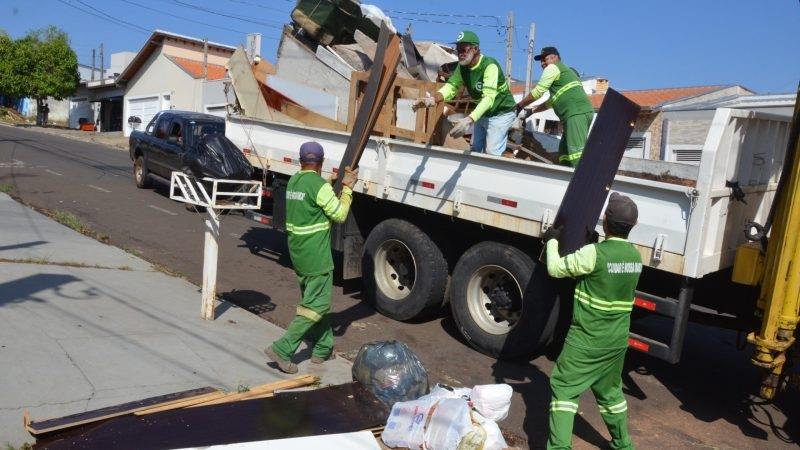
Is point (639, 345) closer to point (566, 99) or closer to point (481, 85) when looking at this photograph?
point (566, 99)

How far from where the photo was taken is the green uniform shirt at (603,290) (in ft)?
13.1

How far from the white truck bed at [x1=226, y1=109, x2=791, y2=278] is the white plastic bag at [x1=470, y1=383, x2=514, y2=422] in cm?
167

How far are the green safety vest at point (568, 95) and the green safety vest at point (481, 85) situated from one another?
438 millimetres

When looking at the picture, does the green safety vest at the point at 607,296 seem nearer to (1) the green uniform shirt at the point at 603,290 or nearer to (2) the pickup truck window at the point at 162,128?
(1) the green uniform shirt at the point at 603,290

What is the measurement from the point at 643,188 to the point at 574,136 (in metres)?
1.51

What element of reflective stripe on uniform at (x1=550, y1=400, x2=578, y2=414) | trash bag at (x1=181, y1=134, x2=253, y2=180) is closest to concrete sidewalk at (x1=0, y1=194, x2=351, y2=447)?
reflective stripe on uniform at (x1=550, y1=400, x2=578, y2=414)

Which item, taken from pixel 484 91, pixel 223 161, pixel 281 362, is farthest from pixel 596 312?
pixel 223 161

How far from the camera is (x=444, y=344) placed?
6.55 meters

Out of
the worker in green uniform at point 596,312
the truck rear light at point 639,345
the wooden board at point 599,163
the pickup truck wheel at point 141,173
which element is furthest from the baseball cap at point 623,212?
the pickup truck wheel at point 141,173

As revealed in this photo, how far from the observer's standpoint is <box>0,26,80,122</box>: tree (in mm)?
43094

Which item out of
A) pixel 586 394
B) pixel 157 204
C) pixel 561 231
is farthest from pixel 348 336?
pixel 157 204

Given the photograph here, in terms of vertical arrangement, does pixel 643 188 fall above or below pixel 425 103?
below

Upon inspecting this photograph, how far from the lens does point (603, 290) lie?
4.02 m

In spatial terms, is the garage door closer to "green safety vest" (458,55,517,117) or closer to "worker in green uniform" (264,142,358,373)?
"green safety vest" (458,55,517,117)
